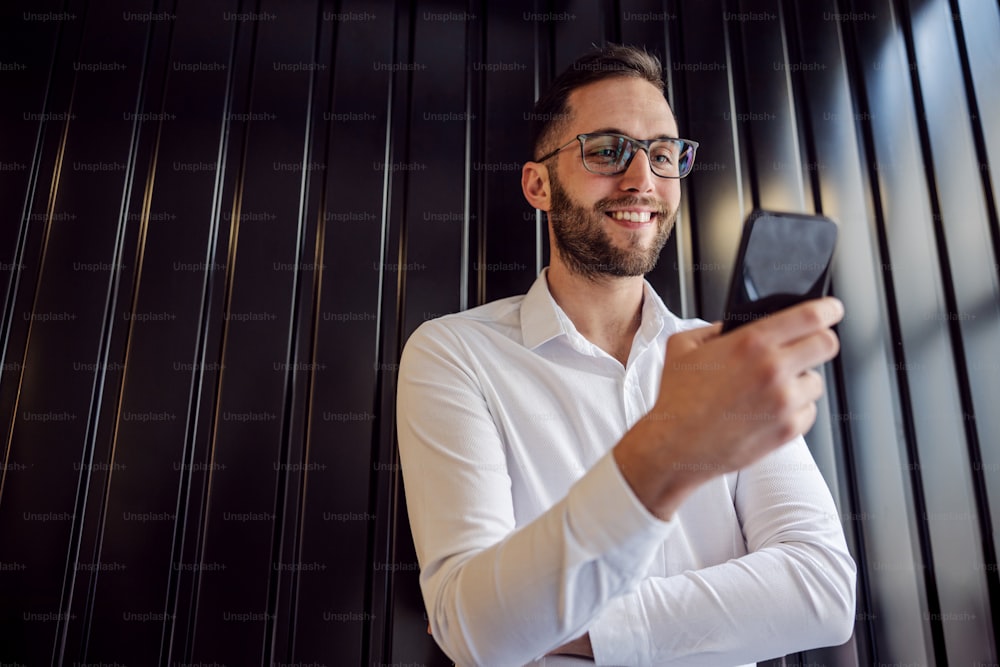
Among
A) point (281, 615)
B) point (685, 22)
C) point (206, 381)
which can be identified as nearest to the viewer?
point (281, 615)

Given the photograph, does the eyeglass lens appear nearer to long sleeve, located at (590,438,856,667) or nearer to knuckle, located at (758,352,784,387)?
long sleeve, located at (590,438,856,667)

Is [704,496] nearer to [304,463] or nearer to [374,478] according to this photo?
[374,478]

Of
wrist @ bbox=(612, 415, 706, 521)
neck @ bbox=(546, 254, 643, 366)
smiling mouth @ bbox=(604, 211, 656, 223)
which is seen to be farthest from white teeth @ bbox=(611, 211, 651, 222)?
wrist @ bbox=(612, 415, 706, 521)

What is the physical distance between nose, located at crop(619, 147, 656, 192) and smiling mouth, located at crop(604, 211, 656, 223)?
47 mm

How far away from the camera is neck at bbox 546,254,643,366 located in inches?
57.5

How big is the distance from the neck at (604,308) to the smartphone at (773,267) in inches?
27.5

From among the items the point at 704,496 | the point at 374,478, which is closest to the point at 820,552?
the point at 704,496

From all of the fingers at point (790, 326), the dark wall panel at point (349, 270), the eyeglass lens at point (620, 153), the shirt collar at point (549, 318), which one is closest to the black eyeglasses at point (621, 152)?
the eyeglass lens at point (620, 153)

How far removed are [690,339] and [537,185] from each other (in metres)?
0.96

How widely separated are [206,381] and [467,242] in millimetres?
761

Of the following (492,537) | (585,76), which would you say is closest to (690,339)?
(492,537)

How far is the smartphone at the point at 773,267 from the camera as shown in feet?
2.40

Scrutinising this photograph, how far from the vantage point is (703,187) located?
73.5 inches

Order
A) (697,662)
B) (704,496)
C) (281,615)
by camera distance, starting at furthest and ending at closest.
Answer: (281,615) → (704,496) → (697,662)
